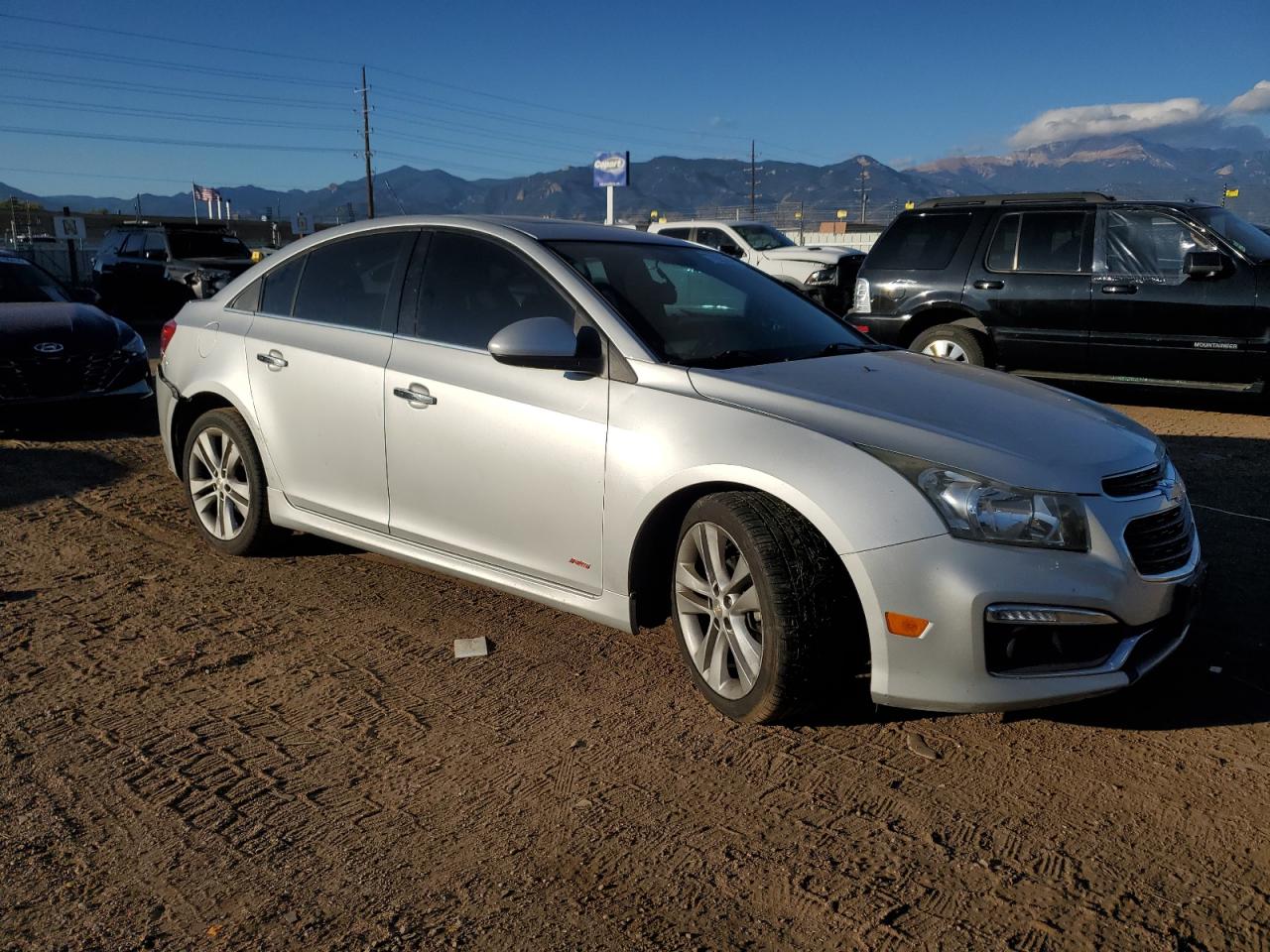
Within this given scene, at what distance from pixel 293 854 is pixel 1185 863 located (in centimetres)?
226

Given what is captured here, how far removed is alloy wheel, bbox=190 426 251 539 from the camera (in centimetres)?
489

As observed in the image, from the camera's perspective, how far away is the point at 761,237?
19094 mm

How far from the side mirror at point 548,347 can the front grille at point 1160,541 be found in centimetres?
180

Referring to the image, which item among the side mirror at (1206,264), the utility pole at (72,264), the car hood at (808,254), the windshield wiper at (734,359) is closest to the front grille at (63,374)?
the windshield wiper at (734,359)

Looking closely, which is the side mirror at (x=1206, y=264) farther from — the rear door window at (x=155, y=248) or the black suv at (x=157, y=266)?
the rear door window at (x=155, y=248)

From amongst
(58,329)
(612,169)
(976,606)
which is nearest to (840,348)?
(976,606)

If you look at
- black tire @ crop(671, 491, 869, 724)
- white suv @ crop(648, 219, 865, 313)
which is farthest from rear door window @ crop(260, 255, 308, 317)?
white suv @ crop(648, 219, 865, 313)

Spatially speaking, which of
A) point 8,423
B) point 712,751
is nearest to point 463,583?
point 712,751

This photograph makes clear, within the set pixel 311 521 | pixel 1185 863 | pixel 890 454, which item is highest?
pixel 890 454

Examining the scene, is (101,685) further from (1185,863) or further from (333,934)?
(1185,863)

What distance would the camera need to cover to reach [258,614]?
4285 mm

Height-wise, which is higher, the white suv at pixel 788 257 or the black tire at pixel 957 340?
the white suv at pixel 788 257

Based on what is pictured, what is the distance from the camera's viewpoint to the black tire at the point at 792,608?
3.05 metres

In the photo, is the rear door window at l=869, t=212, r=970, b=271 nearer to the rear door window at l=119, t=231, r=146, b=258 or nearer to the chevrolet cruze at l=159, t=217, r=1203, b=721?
the chevrolet cruze at l=159, t=217, r=1203, b=721
